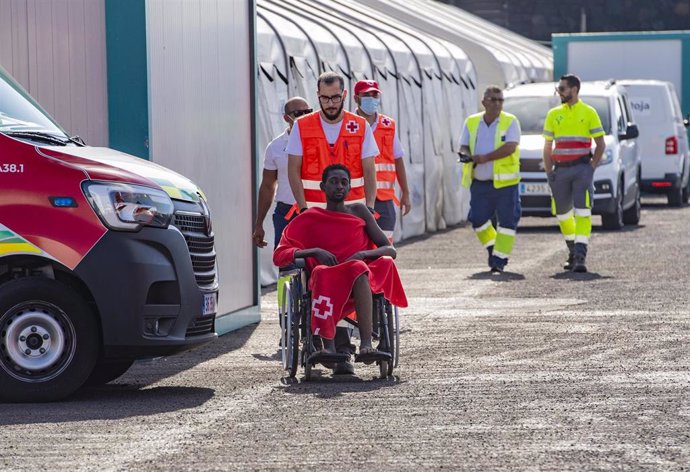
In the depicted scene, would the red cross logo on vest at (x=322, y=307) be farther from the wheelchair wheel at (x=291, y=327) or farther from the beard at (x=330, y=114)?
the beard at (x=330, y=114)

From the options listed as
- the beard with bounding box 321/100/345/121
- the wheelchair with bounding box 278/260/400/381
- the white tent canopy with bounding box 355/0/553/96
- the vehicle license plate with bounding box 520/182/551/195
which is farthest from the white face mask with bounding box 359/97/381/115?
the white tent canopy with bounding box 355/0/553/96

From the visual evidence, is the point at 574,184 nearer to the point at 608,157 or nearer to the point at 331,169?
the point at 608,157

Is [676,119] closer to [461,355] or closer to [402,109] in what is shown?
[402,109]

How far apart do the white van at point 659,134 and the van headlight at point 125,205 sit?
19.5 m

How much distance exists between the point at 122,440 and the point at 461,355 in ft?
11.8

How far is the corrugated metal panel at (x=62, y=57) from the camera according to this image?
10.8m

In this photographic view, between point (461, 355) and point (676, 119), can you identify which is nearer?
point (461, 355)

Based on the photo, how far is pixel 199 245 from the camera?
9750mm

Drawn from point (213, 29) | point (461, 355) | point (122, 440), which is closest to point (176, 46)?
point (213, 29)

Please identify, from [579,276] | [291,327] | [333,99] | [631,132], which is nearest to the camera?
[291,327]

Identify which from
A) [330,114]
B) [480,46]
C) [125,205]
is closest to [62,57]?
[330,114]

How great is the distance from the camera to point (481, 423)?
8.05 meters

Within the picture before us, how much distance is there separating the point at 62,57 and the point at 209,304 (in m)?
2.25

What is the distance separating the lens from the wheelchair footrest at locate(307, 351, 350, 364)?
31.9 feet
